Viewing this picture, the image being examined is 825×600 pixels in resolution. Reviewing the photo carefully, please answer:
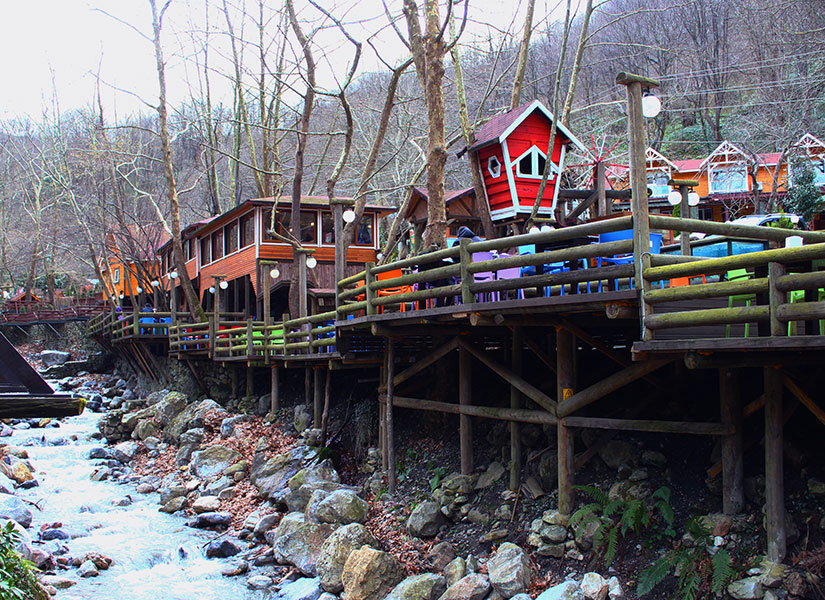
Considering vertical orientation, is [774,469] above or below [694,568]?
above

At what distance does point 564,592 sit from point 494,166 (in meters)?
10.5

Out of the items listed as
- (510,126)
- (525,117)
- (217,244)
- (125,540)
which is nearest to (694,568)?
(510,126)

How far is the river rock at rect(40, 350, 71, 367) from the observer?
136 feet

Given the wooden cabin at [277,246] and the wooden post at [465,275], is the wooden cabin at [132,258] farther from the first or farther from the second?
the wooden post at [465,275]

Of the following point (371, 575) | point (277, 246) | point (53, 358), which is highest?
point (277, 246)

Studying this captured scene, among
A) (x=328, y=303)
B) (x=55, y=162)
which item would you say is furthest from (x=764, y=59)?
(x=55, y=162)

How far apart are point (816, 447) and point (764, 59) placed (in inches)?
1545

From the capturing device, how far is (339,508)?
12.9 metres

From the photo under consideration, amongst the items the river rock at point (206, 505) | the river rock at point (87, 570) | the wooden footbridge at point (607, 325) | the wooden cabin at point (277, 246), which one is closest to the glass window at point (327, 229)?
the wooden cabin at point (277, 246)

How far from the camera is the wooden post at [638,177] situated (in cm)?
778

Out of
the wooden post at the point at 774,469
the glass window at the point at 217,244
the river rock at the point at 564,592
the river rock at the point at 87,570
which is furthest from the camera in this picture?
the glass window at the point at 217,244

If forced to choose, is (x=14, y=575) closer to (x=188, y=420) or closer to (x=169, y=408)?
(x=188, y=420)

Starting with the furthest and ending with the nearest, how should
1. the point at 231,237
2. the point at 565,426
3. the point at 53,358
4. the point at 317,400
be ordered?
→ the point at 53,358 → the point at 231,237 → the point at 317,400 → the point at 565,426

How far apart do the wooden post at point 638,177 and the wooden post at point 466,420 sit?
207 inches
